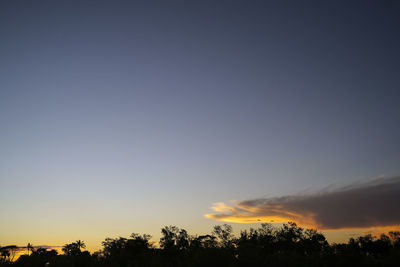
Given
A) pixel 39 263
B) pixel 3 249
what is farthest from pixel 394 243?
pixel 3 249

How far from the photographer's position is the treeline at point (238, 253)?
32844 millimetres

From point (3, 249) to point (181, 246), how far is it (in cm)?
8068

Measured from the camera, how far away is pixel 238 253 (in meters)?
35.9

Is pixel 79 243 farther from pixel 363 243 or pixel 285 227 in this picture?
pixel 363 243

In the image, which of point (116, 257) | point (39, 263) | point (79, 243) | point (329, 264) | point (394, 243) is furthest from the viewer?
point (79, 243)

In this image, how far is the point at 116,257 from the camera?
55250mm

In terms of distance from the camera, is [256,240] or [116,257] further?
[256,240]

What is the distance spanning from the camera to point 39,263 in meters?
39.2

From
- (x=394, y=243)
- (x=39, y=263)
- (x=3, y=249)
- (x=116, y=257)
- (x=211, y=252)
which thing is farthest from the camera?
(x=3, y=249)

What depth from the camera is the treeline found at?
1293 inches

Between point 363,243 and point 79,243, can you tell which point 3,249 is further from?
point 363,243

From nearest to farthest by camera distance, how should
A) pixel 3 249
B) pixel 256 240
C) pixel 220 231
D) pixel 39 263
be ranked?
1. pixel 39 263
2. pixel 256 240
3. pixel 220 231
4. pixel 3 249

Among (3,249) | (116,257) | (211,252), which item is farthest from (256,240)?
(3,249)

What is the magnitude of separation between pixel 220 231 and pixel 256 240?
516 inches
